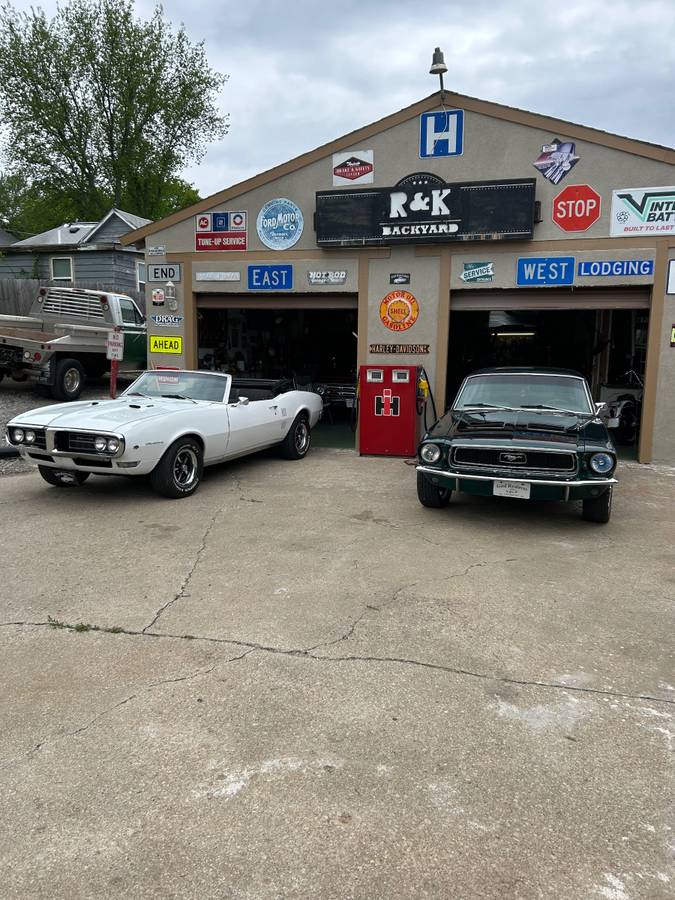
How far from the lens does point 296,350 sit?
16547 mm

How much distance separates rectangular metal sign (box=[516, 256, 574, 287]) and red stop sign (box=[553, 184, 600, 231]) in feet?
1.50

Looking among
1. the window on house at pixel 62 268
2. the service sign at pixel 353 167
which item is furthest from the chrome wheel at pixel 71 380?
the window on house at pixel 62 268


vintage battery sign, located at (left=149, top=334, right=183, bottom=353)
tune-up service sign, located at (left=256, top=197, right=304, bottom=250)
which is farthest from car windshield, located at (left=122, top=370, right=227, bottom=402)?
tune-up service sign, located at (left=256, top=197, right=304, bottom=250)

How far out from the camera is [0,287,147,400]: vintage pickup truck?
12727 millimetres

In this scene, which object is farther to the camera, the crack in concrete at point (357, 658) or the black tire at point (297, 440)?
the black tire at point (297, 440)

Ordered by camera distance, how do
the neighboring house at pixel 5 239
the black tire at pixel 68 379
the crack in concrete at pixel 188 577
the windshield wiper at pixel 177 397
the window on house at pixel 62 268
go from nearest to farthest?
the crack in concrete at pixel 188 577 → the windshield wiper at pixel 177 397 → the black tire at pixel 68 379 → the window on house at pixel 62 268 → the neighboring house at pixel 5 239

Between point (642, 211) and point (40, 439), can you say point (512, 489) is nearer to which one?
point (40, 439)

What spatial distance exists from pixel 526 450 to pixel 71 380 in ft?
34.1

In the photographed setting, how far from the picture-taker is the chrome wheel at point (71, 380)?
13.0m

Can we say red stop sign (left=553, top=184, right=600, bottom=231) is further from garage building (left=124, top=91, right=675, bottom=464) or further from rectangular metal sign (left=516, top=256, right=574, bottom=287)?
rectangular metal sign (left=516, top=256, right=574, bottom=287)

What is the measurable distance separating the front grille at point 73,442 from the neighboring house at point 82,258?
647 inches

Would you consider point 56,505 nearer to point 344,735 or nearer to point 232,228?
point 344,735

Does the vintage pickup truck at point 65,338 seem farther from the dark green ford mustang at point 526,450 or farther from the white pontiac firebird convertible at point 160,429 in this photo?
the dark green ford mustang at point 526,450

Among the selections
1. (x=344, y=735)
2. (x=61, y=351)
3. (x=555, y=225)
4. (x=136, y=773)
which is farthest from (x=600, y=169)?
(x=61, y=351)
